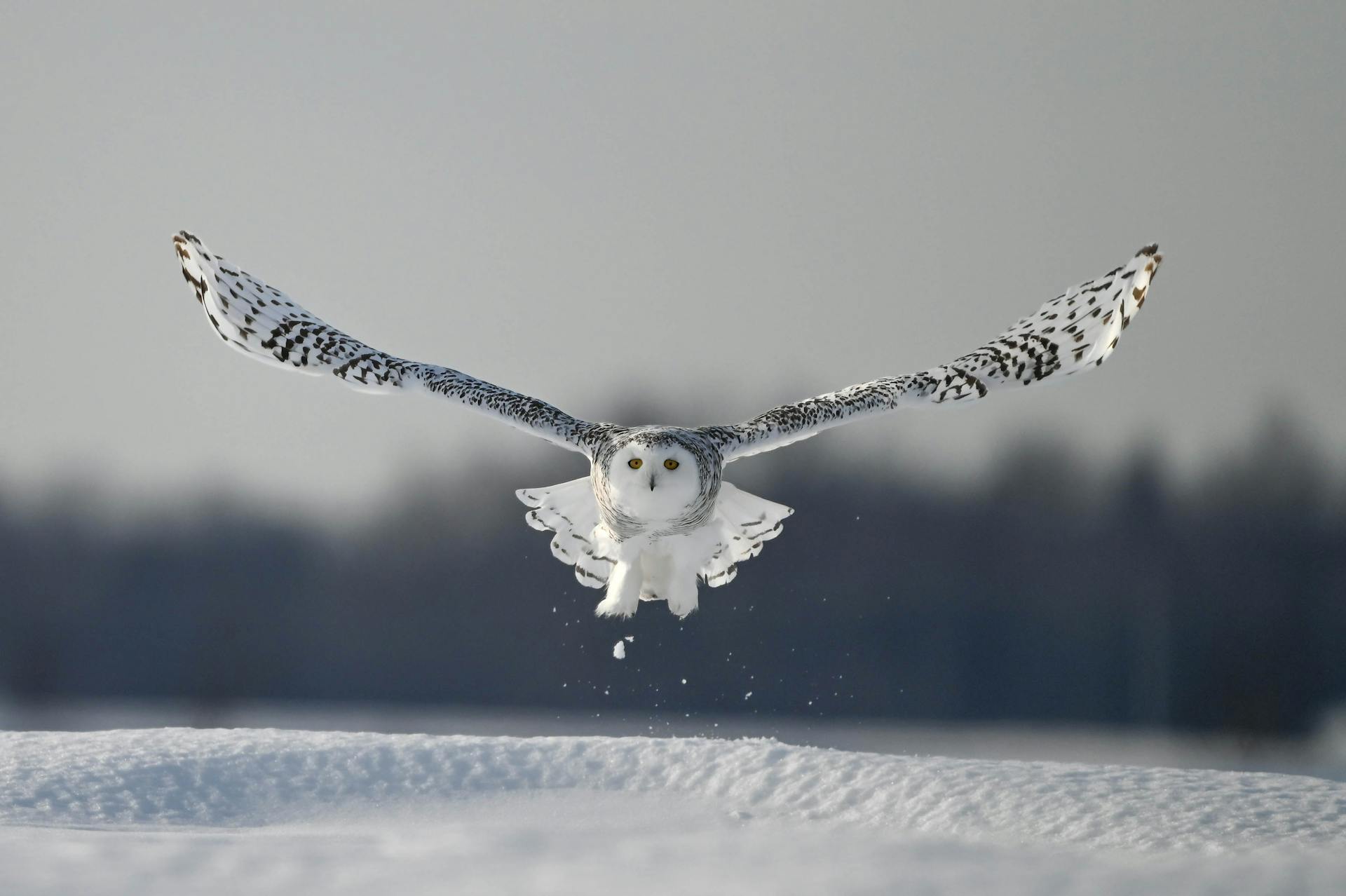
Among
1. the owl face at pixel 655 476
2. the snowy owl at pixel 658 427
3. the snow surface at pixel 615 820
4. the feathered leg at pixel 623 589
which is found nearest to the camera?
the owl face at pixel 655 476

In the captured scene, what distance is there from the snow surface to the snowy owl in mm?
1563

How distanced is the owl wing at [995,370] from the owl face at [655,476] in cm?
53

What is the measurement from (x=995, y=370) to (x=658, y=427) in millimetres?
1782

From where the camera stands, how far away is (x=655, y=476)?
211 inches

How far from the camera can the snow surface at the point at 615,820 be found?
6.14 m

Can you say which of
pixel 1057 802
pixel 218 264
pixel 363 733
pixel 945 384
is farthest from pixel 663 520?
pixel 363 733

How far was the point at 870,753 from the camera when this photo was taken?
942cm

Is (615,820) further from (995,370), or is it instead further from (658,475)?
(995,370)

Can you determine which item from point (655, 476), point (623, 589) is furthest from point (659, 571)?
point (655, 476)

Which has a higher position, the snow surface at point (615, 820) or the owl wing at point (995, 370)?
the owl wing at point (995, 370)

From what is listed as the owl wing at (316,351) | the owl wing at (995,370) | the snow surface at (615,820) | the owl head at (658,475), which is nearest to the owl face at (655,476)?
the owl head at (658,475)

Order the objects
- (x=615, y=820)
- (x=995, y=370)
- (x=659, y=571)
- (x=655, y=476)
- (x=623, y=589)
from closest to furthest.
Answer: (x=655, y=476), (x=623, y=589), (x=659, y=571), (x=995, y=370), (x=615, y=820)

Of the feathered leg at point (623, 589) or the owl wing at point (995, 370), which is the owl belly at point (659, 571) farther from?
the owl wing at point (995, 370)

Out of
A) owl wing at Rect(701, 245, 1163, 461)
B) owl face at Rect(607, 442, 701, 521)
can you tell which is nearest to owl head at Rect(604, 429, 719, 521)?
owl face at Rect(607, 442, 701, 521)
